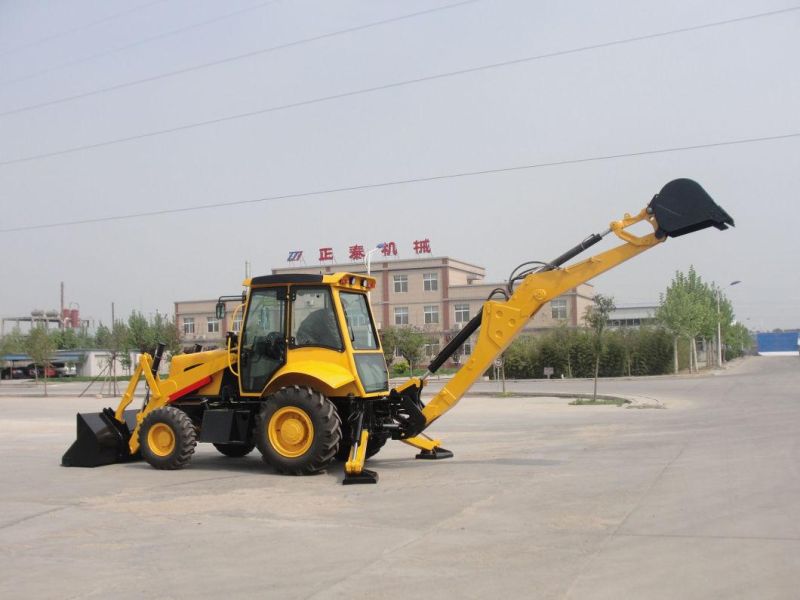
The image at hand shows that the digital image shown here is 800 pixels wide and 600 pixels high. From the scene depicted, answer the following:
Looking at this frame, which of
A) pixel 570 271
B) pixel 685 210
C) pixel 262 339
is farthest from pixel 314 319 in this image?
pixel 685 210

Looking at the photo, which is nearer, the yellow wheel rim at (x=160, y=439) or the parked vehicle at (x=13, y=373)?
the yellow wheel rim at (x=160, y=439)

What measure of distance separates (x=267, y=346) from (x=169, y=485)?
2.40m

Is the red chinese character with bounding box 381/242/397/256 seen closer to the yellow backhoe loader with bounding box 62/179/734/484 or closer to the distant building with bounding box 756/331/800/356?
the yellow backhoe loader with bounding box 62/179/734/484

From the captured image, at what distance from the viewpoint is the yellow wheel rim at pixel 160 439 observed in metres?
12.8

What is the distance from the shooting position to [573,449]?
48.7 feet

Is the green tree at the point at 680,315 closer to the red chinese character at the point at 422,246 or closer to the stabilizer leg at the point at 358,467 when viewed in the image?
the red chinese character at the point at 422,246

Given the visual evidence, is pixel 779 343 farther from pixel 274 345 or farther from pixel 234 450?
pixel 274 345

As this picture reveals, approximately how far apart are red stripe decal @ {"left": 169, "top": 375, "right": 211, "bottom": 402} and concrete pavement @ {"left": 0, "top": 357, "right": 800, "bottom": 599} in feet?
3.84

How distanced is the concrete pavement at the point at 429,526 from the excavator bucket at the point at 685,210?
3323mm

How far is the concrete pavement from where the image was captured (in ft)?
20.9

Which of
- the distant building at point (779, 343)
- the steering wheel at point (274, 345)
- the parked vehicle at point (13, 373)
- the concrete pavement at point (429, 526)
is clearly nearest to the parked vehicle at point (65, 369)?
A: the parked vehicle at point (13, 373)

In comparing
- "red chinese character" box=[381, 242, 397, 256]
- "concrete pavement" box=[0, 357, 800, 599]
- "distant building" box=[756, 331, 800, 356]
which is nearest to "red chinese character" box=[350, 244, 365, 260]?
"red chinese character" box=[381, 242, 397, 256]

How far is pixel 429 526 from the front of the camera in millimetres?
8344

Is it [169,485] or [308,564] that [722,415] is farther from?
[308,564]
